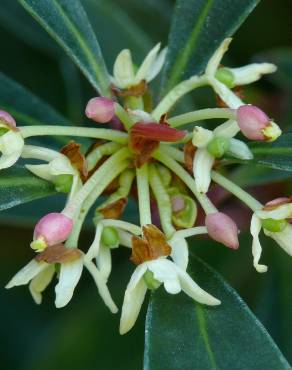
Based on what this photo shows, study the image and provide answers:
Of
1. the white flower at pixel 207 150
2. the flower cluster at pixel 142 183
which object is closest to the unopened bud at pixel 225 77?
the flower cluster at pixel 142 183

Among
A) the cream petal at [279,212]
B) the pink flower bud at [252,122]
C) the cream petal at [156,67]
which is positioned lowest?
the cream petal at [279,212]

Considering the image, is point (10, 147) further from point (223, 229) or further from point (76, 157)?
point (223, 229)

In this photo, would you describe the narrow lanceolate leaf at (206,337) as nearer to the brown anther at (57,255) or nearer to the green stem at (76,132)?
the brown anther at (57,255)

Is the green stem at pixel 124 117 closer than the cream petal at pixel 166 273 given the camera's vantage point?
No

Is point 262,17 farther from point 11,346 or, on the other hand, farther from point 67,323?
point 11,346

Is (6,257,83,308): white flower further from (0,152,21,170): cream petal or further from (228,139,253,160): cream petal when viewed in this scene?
(228,139,253,160): cream petal

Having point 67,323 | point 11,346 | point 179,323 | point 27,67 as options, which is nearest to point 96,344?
point 67,323

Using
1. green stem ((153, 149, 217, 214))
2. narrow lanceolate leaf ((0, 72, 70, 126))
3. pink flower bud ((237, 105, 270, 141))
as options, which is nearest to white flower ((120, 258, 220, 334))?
green stem ((153, 149, 217, 214))
